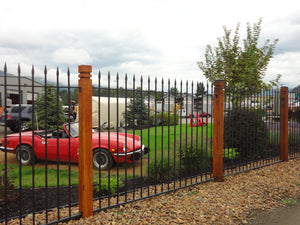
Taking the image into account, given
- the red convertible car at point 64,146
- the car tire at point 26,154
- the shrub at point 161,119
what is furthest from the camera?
the car tire at point 26,154

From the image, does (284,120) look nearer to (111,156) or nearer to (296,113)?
(296,113)

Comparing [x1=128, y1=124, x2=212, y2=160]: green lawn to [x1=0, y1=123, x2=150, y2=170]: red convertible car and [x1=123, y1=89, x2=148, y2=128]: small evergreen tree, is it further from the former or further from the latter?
[x1=0, y1=123, x2=150, y2=170]: red convertible car

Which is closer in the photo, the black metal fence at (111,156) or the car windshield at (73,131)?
the black metal fence at (111,156)

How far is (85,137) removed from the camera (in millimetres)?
3287

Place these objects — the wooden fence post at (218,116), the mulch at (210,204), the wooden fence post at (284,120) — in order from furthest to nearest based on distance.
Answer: the wooden fence post at (284,120)
the wooden fence post at (218,116)
the mulch at (210,204)

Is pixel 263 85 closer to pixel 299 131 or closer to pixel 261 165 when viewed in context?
pixel 299 131

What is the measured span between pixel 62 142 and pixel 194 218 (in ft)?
12.2

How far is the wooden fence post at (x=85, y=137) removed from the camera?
3252 mm

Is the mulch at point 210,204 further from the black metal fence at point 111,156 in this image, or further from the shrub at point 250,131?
the shrub at point 250,131

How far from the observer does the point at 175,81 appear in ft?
13.6

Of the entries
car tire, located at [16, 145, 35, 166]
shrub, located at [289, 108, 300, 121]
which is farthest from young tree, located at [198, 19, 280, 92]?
car tire, located at [16, 145, 35, 166]

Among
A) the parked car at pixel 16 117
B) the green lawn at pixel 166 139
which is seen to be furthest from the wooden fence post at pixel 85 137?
the parked car at pixel 16 117

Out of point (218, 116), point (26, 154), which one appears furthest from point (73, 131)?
point (218, 116)

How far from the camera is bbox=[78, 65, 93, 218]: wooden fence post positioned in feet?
10.7
